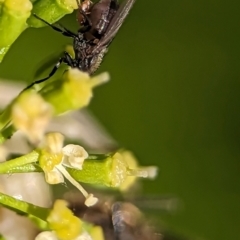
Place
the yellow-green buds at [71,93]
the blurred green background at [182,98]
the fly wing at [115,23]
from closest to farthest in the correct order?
the yellow-green buds at [71,93], the fly wing at [115,23], the blurred green background at [182,98]

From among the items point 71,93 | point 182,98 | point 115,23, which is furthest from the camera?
point 182,98

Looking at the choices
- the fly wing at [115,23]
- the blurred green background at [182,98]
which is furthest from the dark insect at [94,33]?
the blurred green background at [182,98]

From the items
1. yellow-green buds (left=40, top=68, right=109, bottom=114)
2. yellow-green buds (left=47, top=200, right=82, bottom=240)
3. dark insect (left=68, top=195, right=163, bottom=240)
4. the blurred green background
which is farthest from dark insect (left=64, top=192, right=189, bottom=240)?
the blurred green background

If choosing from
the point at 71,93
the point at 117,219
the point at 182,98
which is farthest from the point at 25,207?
the point at 182,98

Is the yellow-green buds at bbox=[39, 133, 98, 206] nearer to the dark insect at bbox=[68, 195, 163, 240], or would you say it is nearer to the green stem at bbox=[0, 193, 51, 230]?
the green stem at bbox=[0, 193, 51, 230]

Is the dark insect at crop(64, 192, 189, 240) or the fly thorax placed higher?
the fly thorax

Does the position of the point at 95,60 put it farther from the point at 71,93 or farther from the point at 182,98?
the point at 182,98

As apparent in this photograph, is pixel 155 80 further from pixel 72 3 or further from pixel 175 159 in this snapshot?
pixel 72 3

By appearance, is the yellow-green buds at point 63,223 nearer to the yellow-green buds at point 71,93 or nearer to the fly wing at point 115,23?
the yellow-green buds at point 71,93
